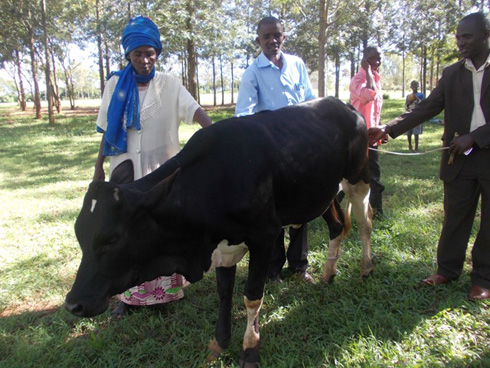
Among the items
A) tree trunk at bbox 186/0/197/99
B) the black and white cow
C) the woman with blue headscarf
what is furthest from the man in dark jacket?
tree trunk at bbox 186/0/197/99

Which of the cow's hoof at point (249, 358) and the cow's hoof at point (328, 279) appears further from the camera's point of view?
the cow's hoof at point (328, 279)

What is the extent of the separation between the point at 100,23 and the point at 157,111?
1857 cm

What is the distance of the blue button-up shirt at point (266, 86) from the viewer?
354cm

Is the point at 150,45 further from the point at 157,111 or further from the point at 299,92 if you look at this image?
the point at 299,92

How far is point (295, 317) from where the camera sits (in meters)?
3.22

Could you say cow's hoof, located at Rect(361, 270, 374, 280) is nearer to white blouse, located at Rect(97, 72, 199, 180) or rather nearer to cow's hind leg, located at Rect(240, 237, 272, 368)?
cow's hind leg, located at Rect(240, 237, 272, 368)

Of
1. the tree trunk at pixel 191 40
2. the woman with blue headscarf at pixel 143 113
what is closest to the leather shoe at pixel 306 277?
the woman with blue headscarf at pixel 143 113

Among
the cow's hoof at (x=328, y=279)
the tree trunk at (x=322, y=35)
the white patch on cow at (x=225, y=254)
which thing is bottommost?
the cow's hoof at (x=328, y=279)

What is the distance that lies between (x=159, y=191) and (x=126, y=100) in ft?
3.88

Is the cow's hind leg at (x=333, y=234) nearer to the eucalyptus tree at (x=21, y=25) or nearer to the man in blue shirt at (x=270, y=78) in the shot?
the man in blue shirt at (x=270, y=78)

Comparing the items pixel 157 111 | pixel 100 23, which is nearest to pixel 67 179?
pixel 157 111

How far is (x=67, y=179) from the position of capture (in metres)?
8.36

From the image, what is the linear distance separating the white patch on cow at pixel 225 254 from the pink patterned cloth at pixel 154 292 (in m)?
0.68

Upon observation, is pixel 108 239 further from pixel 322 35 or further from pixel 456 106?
pixel 322 35
